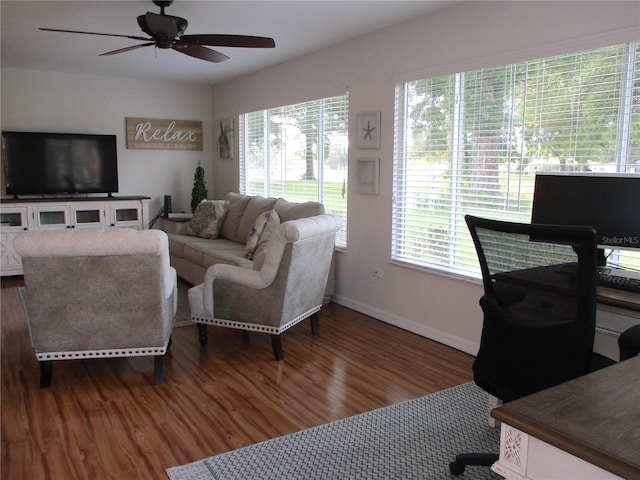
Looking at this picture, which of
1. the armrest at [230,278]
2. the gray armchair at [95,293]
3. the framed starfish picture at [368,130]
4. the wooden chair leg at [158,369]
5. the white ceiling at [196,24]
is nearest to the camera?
the gray armchair at [95,293]

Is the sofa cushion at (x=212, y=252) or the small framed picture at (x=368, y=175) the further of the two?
the sofa cushion at (x=212, y=252)

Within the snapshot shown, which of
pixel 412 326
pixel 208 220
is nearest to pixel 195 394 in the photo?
pixel 412 326

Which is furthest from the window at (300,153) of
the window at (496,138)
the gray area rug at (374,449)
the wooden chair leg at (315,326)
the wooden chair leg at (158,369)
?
the gray area rug at (374,449)

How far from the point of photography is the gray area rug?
2.24m

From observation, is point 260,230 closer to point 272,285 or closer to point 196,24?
point 272,285

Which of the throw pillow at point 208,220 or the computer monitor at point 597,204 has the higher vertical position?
the computer monitor at point 597,204

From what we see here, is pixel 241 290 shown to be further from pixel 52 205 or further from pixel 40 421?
pixel 52 205

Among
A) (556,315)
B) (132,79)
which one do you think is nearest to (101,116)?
(132,79)

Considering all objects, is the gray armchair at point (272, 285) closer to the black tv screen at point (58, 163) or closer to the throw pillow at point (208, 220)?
the throw pillow at point (208, 220)

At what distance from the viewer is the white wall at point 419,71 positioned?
2.99 meters

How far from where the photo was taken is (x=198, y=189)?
704 cm

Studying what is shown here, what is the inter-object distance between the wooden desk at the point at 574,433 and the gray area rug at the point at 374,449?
121cm

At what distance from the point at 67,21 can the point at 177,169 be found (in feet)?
10.8

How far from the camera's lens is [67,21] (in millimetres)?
4066
